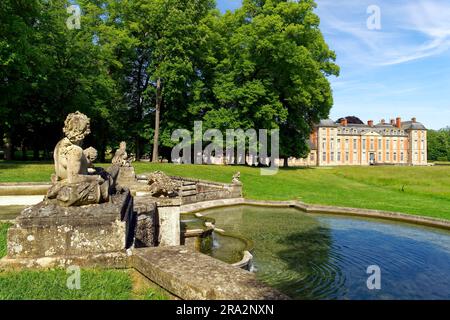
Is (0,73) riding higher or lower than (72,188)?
higher

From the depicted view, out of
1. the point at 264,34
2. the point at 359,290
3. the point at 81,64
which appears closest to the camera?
the point at 359,290

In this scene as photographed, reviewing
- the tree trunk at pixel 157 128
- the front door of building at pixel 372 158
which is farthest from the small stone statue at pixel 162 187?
the front door of building at pixel 372 158

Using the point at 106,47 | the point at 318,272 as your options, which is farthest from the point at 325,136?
the point at 318,272

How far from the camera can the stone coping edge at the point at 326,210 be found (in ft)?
53.5

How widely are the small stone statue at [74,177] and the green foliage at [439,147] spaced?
12817 cm

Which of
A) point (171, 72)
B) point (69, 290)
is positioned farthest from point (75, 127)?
point (171, 72)

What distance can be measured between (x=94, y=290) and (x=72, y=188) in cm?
178

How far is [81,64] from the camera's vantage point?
1268 inches

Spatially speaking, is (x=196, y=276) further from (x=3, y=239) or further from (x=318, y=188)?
(x=318, y=188)

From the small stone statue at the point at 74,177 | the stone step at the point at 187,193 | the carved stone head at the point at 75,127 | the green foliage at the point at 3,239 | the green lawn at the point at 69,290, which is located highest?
the carved stone head at the point at 75,127

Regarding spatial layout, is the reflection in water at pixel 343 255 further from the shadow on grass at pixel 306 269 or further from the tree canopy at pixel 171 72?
the tree canopy at pixel 171 72

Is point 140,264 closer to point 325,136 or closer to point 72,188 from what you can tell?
point 72,188
